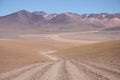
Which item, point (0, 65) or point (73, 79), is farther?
point (0, 65)

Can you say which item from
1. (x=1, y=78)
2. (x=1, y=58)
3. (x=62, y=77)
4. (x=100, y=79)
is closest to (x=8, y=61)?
(x=1, y=58)

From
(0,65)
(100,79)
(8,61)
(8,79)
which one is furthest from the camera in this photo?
(8,61)

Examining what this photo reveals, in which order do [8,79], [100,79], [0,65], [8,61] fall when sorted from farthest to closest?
[8,61]
[0,65]
[8,79]
[100,79]

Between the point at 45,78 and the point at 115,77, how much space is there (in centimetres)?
426

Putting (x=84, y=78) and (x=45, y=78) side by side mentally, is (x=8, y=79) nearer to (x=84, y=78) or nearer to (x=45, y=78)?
(x=45, y=78)

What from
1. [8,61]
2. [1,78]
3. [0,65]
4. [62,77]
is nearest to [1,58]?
[8,61]

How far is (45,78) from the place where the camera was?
705 inches

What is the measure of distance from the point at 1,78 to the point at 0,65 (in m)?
9.14

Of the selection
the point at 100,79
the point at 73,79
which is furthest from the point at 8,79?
the point at 100,79

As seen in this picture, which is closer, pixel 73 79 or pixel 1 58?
pixel 73 79

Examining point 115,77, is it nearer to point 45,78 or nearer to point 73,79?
point 73,79

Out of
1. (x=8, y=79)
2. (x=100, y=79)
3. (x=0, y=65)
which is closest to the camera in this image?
(x=100, y=79)

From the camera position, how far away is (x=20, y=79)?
1797 cm

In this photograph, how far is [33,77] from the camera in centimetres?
1864
